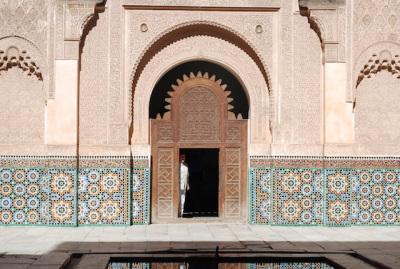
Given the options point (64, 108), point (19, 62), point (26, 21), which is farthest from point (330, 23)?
point (19, 62)

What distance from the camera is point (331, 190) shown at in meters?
7.32

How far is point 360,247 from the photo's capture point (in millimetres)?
5812

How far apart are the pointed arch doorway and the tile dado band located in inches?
21.0

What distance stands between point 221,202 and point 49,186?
2.07 m

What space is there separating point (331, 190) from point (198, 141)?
1.69 m

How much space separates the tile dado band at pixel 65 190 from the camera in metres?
7.13

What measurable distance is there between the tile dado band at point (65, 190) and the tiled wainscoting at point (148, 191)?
1cm

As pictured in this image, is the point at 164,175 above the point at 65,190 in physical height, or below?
above

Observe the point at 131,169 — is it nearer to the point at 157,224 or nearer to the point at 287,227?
the point at 157,224

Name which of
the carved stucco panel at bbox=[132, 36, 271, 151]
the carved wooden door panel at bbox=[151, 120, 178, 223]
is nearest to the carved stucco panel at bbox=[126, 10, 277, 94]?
the carved stucco panel at bbox=[132, 36, 271, 151]

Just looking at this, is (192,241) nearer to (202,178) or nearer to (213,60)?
(213,60)

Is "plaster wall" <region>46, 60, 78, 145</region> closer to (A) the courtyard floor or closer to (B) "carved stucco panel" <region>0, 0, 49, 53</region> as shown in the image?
(B) "carved stucco panel" <region>0, 0, 49, 53</region>

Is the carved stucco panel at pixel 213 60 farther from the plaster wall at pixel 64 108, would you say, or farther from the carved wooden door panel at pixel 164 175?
the plaster wall at pixel 64 108

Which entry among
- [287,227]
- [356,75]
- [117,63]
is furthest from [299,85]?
[117,63]
